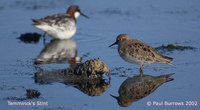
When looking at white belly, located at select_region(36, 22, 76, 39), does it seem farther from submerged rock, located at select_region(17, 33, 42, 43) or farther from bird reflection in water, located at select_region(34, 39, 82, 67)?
submerged rock, located at select_region(17, 33, 42, 43)

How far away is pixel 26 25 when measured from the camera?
14.3 meters

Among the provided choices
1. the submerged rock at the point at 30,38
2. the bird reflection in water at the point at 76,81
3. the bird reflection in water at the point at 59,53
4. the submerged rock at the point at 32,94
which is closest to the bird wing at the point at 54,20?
the submerged rock at the point at 30,38

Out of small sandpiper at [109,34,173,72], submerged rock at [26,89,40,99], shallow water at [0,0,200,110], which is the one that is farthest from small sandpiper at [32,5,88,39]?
submerged rock at [26,89,40,99]

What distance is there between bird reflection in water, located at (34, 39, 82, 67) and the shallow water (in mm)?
185

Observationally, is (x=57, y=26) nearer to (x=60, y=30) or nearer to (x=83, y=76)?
(x=60, y=30)

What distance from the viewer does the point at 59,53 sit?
1142cm

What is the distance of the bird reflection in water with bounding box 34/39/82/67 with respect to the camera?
1048cm

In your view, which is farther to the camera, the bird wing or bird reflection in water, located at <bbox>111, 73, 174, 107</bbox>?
the bird wing

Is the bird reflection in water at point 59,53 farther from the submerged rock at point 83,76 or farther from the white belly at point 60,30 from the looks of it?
the submerged rock at point 83,76

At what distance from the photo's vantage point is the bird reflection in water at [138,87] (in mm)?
7700

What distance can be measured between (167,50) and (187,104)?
390cm

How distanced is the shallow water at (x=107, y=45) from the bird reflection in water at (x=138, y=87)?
0.40ft

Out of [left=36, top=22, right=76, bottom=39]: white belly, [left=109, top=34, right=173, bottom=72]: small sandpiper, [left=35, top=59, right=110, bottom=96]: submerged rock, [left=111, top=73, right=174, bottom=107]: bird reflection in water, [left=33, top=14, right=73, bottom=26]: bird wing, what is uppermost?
[left=33, top=14, right=73, bottom=26]: bird wing

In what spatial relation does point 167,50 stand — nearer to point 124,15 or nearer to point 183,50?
point 183,50
